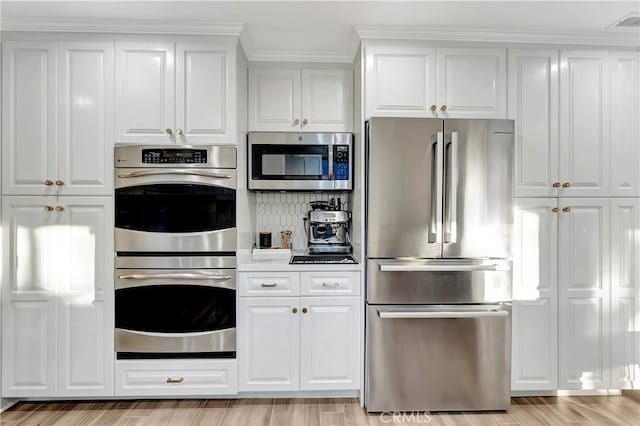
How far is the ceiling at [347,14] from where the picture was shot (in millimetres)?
2182

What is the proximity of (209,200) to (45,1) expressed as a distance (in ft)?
4.59

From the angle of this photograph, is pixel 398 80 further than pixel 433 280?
Yes

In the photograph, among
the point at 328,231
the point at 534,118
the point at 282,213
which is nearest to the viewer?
the point at 534,118

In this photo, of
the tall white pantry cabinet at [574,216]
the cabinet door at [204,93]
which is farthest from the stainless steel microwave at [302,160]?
the tall white pantry cabinet at [574,216]

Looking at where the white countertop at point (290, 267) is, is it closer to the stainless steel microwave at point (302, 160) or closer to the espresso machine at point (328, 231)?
the espresso machine at point (328, 231)

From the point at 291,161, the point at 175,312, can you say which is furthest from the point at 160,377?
the point at 291,161

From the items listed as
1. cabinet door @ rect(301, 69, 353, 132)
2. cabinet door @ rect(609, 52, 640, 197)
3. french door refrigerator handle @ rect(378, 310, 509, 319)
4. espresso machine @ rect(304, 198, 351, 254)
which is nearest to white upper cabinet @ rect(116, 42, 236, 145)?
cabinet door @ rect(301, 69, 353, 132)

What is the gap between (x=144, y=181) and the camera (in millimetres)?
2400

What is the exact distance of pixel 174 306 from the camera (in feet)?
7.97

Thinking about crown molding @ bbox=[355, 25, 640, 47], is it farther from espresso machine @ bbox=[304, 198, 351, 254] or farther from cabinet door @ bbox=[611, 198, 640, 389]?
espresso machine @ bbox=[304, 198, 351, 254]

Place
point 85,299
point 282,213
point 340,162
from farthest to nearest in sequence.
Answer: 1. point 282,213
2. point 340,162
3. point 85,299

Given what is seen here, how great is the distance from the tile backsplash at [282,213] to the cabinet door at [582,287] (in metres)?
1.57

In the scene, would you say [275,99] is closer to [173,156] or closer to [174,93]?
[174,93]

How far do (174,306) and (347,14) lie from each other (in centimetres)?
206
